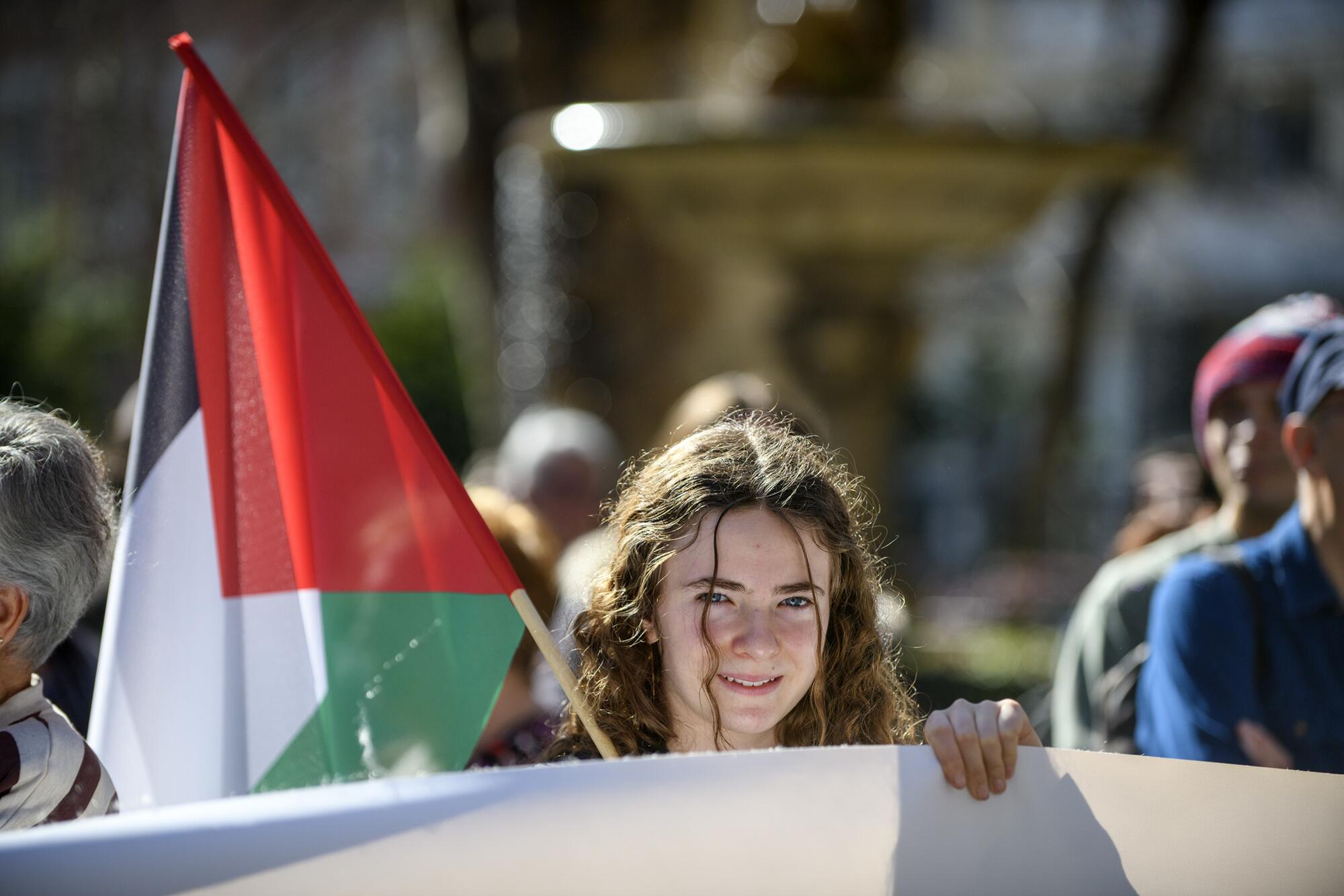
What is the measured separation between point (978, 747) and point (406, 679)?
814 millimetres

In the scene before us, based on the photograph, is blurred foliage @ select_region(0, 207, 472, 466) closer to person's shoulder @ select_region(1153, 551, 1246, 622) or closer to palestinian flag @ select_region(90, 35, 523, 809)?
palestinian flag @ select_region(90, 35, 523, 809)

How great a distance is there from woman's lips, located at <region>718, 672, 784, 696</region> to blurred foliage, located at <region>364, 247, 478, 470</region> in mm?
17699

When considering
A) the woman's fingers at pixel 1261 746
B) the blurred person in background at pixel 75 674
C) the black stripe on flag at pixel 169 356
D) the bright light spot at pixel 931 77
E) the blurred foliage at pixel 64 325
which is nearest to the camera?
the black stripe on flag at pixel 169 356

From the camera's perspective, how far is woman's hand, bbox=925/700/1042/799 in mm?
1764

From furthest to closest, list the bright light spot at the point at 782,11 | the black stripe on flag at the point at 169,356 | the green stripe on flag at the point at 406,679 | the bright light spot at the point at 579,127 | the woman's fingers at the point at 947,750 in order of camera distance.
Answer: the bright light spot at the point at 782,11, the bright light spot at the point at 579,127, the black stripe on flag at the point at 169,356, the green stripe on flag at the point at 406,679, the woman's fingers at the point at 947,750

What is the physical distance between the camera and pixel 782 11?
8.26 metres

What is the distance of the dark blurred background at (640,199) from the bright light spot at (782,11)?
0.04m

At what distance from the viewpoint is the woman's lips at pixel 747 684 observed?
201cm

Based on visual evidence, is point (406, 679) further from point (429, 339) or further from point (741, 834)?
point (429, 339)

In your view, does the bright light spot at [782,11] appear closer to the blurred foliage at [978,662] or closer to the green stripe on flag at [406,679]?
the blurred foliage at [978,662]

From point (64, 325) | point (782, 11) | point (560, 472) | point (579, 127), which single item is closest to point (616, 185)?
point (579, 127)

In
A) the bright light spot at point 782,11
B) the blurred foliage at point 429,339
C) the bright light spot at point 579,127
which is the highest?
the blurred foliage at point 429,339

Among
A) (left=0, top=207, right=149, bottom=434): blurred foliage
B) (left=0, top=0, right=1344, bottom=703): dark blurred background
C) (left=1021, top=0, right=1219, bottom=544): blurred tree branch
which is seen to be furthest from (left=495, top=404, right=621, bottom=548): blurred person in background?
(left=0, top=207, right=149, bottom=434): blurred foliage

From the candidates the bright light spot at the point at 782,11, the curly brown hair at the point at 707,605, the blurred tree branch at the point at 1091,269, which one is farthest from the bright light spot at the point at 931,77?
the curly brown hair at the point at 707,605
